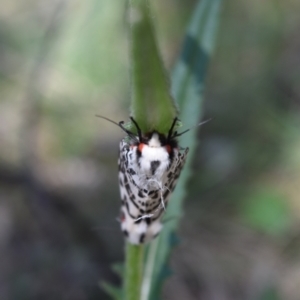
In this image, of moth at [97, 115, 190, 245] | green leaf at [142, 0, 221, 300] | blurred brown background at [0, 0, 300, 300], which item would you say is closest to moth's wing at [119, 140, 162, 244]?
moth at [97, 115, 190, 245]

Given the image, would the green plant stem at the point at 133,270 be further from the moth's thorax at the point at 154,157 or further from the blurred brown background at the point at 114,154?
the blurred brown background at the point at 114,154

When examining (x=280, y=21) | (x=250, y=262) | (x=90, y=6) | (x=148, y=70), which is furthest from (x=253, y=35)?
(x=148, y=70)

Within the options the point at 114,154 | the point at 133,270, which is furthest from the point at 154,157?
the point at 114,154

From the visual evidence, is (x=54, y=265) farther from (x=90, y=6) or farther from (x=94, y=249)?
(x=90, y=6)

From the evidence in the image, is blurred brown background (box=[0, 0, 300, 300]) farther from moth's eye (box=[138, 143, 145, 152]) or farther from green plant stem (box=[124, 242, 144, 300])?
moth's eye (box=[138, 143, 145, 152])

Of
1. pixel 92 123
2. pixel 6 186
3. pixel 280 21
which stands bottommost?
pixel 6 186

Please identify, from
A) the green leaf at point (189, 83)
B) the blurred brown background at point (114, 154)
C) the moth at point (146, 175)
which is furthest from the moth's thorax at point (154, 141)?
the blurred brown background at point (114, 154)
